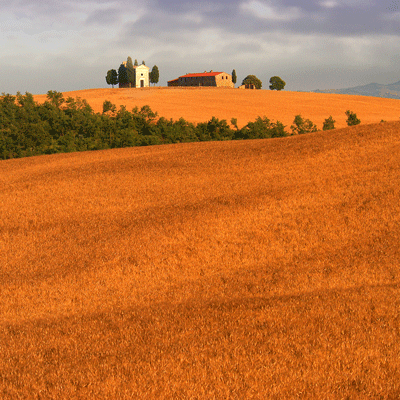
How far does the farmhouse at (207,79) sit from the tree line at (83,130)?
240 feet

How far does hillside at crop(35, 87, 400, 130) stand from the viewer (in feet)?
186

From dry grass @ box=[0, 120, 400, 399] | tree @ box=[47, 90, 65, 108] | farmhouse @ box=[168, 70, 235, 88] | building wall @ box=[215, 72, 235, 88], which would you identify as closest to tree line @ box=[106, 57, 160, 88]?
farmhouse @ box=[168, 70, 235, 88]

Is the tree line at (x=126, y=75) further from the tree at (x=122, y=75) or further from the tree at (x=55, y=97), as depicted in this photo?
the tree at (x=55, y=97)

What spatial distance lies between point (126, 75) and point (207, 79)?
2282cm

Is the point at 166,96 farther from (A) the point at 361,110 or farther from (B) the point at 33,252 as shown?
(B) the point at 33,252

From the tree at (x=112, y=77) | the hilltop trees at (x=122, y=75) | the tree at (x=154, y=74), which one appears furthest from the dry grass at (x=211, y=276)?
the tree at (x=112, y=77)

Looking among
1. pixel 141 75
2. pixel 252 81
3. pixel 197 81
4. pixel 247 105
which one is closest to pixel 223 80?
pixel 197 81

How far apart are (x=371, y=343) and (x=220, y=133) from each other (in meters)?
33.8

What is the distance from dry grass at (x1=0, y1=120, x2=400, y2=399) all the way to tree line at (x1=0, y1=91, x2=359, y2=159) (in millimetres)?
15587

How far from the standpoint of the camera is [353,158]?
1630cm

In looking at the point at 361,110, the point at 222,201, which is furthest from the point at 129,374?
the point at 361,110

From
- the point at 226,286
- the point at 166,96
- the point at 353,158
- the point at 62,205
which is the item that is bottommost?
the point at 226,286

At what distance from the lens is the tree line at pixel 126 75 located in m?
106

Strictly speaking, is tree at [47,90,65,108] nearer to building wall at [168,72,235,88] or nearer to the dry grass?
the dry grass
